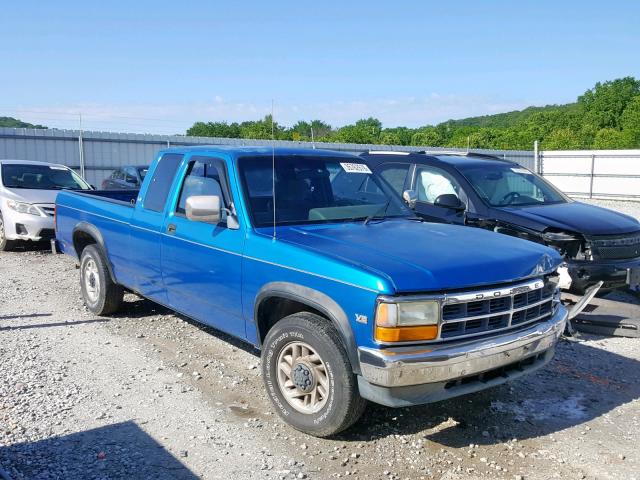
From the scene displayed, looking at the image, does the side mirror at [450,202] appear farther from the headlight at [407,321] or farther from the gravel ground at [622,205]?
the gravel ground at [622,205]

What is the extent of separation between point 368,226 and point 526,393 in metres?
1.90

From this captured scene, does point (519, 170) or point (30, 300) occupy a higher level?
point (519, 170)

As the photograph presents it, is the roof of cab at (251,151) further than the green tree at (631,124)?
No

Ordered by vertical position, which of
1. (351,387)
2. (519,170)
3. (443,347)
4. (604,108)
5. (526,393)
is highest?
(604,108)

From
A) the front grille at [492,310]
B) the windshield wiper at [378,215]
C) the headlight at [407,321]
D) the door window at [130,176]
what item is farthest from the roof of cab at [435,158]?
the door window at [130,176]

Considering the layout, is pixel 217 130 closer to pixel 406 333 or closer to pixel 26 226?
pixel 26 226

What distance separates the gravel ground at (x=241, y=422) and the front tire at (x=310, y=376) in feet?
0.59

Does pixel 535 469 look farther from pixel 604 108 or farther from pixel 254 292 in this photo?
pixel 604 108

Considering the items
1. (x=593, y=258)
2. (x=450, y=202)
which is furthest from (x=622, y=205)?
(x=450, y=202)

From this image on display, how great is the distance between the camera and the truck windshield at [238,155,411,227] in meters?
4.64

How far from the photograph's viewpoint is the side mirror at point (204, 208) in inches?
174

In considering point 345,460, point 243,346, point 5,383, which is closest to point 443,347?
point 345,460

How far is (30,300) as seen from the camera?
24.8 feet

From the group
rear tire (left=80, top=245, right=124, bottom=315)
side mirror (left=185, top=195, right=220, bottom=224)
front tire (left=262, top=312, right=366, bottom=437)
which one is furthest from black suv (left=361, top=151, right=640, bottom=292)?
rear tire (left=80, top=245, right=124, bottom=315)
